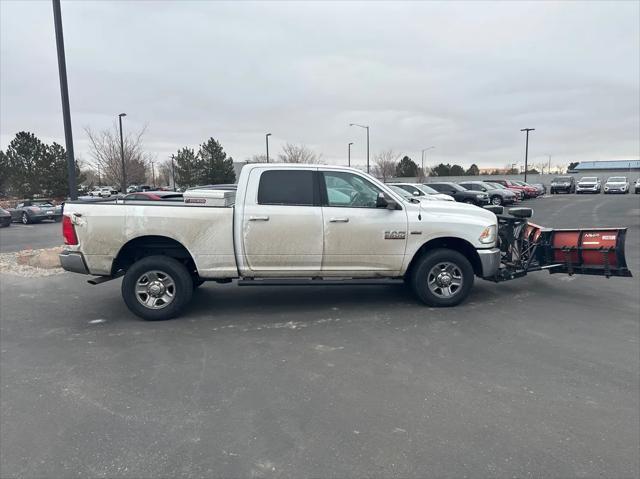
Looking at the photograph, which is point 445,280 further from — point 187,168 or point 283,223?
point 187,168

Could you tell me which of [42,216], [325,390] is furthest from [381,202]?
[42,216]

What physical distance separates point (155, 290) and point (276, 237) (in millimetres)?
1741

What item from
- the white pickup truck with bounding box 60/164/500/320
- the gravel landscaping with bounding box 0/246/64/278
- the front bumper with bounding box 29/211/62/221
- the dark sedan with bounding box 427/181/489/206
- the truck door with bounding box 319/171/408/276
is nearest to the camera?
the white pickup truck with bounding box 60/164/500/320

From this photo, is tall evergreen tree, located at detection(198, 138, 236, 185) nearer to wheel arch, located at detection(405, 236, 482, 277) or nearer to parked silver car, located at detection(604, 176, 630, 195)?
parked silver car, located at detection(604, 176, 630, 195)

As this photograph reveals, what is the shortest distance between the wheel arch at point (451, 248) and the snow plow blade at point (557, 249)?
36 cm

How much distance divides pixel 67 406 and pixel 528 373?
4.03 meters

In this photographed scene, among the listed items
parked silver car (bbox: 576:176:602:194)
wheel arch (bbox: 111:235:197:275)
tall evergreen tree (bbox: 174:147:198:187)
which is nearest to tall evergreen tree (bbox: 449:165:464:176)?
parked silver car (bbox: 576:176:602:194)

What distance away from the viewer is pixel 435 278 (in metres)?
6.09

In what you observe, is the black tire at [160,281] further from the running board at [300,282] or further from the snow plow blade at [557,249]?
the snow plow blade at [557,249]

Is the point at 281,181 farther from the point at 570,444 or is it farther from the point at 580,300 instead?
the point at 580,300

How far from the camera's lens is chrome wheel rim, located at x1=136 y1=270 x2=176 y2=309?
5742 millimetres

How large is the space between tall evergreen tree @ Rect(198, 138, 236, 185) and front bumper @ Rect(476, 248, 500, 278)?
44846 millimetres

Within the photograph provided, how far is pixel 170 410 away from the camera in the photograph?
3490mm

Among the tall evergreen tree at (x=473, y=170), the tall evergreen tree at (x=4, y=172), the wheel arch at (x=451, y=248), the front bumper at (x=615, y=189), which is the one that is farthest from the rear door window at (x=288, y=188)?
the tall evergreen tree at (x=473, y=170)
